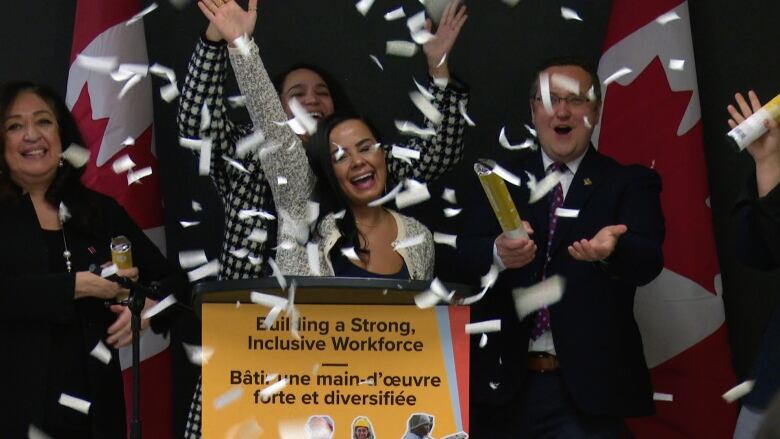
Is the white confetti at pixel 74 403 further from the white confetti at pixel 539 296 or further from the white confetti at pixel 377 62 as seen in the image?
the white confetti at pixel 377 62

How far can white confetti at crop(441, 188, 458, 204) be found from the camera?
390cm

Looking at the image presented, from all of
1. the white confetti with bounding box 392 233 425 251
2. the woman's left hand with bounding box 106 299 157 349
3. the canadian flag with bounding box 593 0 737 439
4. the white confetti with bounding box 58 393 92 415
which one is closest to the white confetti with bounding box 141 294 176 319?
the woman's left hand with bounding box 106 299 157 349

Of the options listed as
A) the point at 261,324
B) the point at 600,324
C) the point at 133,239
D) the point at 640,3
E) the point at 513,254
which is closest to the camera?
the point at 261,324

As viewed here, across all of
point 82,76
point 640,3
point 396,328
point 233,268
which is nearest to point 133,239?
point 233,268

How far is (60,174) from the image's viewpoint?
3.12m

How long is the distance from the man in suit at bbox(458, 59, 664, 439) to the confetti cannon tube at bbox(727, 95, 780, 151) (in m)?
0.33

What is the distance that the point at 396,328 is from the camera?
2436 mm

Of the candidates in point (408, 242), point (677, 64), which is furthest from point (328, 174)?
point (677, 64)

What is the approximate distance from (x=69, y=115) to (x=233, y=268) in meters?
0.55

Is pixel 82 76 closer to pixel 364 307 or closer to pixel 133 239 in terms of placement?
pixel 133 239

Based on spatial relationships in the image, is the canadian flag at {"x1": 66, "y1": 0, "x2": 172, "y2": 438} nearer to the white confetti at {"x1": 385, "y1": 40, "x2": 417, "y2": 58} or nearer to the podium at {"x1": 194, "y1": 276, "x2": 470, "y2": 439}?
the white confetti at {"x1": 385, "y1": 40, "x2": 417, "y2": 58}

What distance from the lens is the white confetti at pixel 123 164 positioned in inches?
145

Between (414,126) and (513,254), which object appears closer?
(513,254)

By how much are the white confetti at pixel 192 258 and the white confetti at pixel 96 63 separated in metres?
0.60
